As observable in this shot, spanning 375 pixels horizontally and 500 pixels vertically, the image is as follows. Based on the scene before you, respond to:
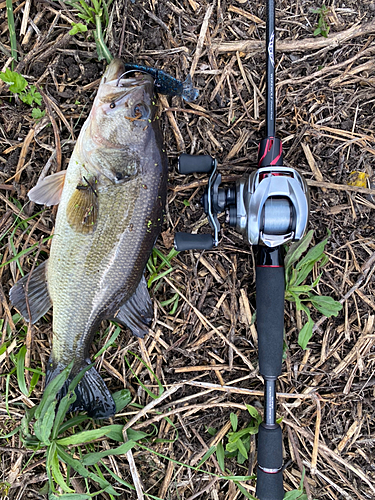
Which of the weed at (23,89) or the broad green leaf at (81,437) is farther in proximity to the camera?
the weed at (23,89)

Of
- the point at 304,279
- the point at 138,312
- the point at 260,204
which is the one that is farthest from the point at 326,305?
the point at 138,312

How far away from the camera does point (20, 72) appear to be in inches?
107

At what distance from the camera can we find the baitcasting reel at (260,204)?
2217 millimetres

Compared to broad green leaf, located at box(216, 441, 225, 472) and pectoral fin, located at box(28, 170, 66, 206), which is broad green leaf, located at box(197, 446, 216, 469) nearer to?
broad green leaf, located at box(216, 441, 225, 472)

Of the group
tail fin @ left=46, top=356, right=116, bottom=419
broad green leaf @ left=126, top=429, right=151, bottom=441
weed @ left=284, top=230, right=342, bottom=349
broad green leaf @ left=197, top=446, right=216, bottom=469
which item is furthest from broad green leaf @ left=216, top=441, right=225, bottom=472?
weed @ left=284, top=230, right=342, bottom=349

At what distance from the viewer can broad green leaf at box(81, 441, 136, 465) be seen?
8.43ft

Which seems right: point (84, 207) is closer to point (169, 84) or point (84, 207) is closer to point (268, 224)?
point (169, 84)

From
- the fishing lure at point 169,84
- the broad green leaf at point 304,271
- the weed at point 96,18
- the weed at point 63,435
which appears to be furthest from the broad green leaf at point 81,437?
the weed at point 96,18

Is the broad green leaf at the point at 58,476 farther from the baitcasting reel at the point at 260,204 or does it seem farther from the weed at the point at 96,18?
the weed at the point at 96,18

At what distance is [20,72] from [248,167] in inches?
74.3

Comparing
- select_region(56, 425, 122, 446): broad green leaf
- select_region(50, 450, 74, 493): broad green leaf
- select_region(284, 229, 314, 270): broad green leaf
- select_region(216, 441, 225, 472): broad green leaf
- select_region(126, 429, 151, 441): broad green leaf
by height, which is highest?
select_region(284, 229, 314, 270): broad green leaf

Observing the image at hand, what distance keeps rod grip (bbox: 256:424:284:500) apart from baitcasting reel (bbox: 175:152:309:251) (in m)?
1.38

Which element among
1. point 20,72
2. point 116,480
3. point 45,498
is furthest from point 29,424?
point 20,72

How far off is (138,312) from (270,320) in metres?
0.97
